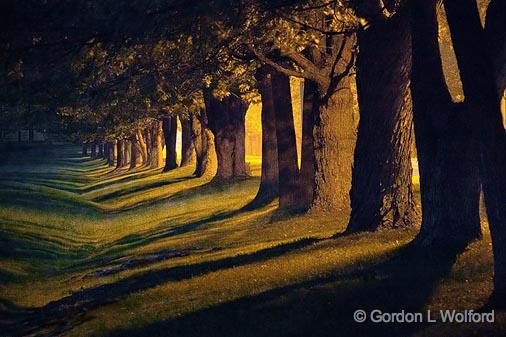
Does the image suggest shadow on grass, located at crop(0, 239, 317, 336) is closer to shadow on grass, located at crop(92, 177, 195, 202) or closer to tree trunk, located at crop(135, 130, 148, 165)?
shadow on grass, located at crop(92, 177, 195, 202)

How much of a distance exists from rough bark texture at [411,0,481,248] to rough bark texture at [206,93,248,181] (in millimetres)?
33320

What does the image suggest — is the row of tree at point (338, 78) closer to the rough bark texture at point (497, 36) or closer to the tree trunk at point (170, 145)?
the rough bark texture at point (497, 36)

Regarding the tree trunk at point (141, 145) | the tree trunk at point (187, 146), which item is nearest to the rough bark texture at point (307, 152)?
the tree trunk at point (187, 146)

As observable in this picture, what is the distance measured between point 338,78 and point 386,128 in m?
6.14

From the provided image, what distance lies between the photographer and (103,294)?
2094cm

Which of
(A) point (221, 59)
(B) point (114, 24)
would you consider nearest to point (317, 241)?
(A) point (221, 59)

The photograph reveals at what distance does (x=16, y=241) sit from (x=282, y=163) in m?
11.0

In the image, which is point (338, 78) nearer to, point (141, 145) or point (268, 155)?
point (268, 155)

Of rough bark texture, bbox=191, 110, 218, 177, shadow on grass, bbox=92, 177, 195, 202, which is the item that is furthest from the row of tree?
shadow on grass, bbox=92, 177, 195, 202

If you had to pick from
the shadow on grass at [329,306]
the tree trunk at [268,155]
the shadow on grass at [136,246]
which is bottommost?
the shadow on grass at [136,246]

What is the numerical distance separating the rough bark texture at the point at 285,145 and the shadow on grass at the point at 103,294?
405 inches

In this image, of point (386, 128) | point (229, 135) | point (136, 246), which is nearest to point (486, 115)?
point (386, 128)

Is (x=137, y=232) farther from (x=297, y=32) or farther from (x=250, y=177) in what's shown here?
(x=297, y=32)

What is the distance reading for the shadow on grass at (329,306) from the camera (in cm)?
1316
